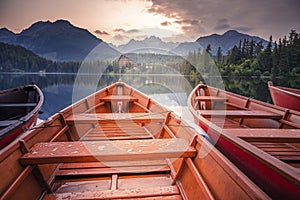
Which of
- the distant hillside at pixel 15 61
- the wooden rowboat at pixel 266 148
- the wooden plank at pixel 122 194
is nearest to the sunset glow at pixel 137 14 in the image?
the wooden rowboat at pixel 266 148

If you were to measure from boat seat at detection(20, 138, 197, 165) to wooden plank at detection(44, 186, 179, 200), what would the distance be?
0.42m

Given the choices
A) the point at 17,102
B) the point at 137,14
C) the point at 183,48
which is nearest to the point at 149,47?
the point at 17,102

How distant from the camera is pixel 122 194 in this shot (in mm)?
1962

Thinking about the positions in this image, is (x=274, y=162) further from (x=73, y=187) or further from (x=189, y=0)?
(x=189, y=0)

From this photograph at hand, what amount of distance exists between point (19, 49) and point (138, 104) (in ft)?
348

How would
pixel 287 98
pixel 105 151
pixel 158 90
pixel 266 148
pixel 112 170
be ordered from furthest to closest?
pixel 158 90 < pixel 287 98 < pixel 266 148 < pixel 112 170 < pixel 105 151

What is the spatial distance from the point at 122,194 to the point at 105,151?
20.2 inches

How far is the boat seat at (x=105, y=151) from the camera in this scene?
177cm

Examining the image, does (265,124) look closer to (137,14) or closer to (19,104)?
(19,104)

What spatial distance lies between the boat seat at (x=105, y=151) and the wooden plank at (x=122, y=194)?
421mm

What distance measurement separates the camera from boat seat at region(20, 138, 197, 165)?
1.77 m

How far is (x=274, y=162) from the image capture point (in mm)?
1332

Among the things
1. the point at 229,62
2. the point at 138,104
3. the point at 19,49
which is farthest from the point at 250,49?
the point at 19,49

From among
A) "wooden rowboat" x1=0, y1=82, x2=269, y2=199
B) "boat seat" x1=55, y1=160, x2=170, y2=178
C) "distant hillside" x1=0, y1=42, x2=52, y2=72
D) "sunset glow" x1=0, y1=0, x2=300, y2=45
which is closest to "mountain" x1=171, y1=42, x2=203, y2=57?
"sunset glow" x1=0, y1=0, x2=300, y2=45
